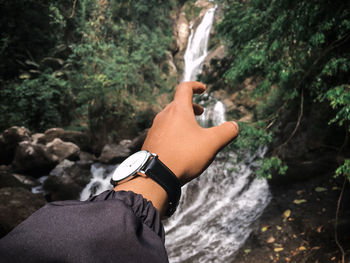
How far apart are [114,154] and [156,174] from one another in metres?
9.12

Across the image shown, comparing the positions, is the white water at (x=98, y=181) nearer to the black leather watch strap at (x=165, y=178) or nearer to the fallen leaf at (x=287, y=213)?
the fallen leaf at (x=287, y=213)

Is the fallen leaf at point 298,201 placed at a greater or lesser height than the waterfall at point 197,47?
lesser

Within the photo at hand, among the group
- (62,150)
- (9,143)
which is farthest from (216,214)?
(9,143)

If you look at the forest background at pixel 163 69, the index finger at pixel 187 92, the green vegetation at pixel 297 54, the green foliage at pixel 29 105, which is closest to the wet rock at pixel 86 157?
the forest background at pixel 163 69

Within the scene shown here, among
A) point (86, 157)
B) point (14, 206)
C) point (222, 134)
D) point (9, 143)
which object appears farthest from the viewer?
point (86, 157)

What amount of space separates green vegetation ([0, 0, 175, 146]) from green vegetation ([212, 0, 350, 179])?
8844 mm

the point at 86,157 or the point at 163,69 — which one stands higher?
the point at 163,69

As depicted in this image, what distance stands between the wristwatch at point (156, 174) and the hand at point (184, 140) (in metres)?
0.05

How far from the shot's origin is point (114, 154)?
9.55m

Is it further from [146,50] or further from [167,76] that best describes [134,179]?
[167,76]

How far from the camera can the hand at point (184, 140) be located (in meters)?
0.99

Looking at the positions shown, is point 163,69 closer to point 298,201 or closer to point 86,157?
point 86,157

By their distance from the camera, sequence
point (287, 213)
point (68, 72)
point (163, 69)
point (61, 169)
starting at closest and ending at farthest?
point (287, 213) → point (61, 169) → point (68, 72) → point (163, 69)

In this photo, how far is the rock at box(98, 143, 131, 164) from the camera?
9.45 meters
